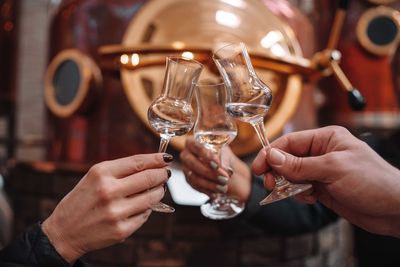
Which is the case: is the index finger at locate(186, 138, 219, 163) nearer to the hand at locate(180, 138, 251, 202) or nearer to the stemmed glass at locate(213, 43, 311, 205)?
the hand at locate(180, 138, 251, 202)

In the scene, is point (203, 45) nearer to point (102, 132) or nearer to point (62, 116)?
point (102, 132)

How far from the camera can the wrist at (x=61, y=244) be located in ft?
2.34

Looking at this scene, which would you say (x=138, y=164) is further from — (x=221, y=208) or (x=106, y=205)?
(x=221, y=208)

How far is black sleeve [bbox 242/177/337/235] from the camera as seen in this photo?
1254 mm

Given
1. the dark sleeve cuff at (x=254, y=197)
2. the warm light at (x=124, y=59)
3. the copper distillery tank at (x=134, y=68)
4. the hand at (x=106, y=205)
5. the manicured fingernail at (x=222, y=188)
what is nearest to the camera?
the hand at (x=106, y=205)

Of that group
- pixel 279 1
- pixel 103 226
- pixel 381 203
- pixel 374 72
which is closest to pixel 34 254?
pixel 103 226

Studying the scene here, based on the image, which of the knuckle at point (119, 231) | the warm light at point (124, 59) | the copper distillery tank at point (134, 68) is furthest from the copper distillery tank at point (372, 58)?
the knuckle at point (119, 231)

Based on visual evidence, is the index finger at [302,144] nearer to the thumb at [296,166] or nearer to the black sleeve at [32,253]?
the thumb at [296,166]

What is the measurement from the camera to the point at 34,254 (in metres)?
0.72

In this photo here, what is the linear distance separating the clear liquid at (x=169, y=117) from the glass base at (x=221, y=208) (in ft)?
1.04

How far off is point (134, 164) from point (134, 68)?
26.4 inches

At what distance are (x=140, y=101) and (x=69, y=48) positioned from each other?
42cm

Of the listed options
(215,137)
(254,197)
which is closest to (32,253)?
(215,137)

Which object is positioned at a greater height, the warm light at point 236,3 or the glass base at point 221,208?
the warm light at point 236,3
